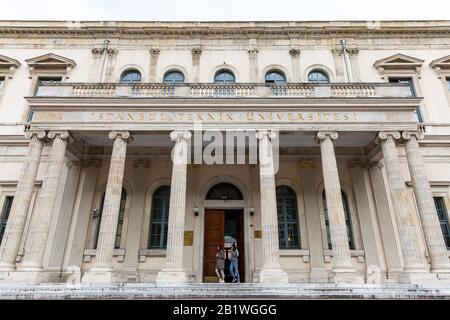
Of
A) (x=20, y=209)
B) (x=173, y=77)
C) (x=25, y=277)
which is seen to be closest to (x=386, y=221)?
(x=173, y=77)

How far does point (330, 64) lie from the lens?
17.0 meters

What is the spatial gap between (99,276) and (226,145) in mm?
7519

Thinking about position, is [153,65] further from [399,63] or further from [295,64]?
[399,63]

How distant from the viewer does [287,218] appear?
1480 cm

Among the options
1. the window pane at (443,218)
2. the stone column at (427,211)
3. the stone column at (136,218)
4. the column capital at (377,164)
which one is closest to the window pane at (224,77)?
the stone column at (136,218)

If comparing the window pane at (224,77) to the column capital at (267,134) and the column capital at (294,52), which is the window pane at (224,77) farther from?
the column capital at (267,134)

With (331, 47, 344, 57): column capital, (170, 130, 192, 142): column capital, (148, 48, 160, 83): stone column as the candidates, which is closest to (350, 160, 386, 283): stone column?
(331, 47, 344, 57): column capital

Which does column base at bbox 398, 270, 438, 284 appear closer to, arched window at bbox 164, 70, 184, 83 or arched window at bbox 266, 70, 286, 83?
arched window at bbox 266, 70, 286, 83

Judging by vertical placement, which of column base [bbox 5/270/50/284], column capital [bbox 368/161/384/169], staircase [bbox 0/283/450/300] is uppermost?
column capital [bbox 368/161/384/169]

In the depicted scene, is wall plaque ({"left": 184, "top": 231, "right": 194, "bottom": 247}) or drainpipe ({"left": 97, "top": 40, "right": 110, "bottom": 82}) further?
drainpipe ({"left": 97, "top": 40, "right": 110, "bottom": 82})

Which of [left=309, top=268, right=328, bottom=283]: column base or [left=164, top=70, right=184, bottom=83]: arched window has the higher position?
[left=164, top=70, right=184, bottom=83]: arched window

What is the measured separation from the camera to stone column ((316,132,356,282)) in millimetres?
10602

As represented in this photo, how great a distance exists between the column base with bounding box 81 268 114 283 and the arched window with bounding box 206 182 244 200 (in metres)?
6.08

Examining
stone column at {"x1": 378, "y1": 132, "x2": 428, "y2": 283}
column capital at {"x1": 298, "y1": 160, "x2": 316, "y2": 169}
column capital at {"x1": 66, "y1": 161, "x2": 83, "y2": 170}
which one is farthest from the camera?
column capital at {"x1": 298, "y1": 160, "x2": 316, "y2": 169}
